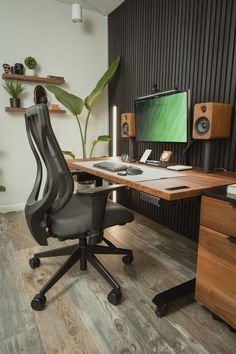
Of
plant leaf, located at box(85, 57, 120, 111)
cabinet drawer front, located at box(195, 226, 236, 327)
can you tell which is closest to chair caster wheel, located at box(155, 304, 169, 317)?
cabinet drawer front, located at box(195, 226, 236, 327)

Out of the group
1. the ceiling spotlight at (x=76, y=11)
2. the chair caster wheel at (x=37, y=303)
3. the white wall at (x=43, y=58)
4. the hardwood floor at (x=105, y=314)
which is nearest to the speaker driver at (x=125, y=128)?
the white wall at (x=43, y=58)

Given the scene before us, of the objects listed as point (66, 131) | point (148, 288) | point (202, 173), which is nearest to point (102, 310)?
point (148, 288)

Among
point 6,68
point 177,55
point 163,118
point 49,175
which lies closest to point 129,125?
point 163,118

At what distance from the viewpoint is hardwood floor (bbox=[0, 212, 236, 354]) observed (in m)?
1.04

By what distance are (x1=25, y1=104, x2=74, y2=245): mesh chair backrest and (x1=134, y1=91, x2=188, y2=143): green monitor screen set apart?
945mm

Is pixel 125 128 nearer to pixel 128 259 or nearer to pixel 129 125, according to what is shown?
pixel 129 125

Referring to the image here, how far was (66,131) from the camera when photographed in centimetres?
295

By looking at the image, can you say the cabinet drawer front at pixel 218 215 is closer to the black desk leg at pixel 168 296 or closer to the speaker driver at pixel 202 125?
the black desk leg at pixel 168 296

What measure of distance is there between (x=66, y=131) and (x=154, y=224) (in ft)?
5.18

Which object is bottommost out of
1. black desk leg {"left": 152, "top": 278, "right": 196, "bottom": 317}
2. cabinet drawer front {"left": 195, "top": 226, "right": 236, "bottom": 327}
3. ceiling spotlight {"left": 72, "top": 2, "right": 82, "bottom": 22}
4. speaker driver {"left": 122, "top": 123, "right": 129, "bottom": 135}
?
black desk leg {"left": 152, "top": 278, "right": 196, "bottom": 317}

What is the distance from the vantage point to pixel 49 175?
117 centimetres

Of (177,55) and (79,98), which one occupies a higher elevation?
(177,55)

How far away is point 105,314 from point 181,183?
0.78 m

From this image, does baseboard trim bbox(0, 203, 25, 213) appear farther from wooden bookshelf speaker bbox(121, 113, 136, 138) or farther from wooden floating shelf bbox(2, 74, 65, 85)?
wooden bookshelf speaker bbox(121, 113, 136, 138)
